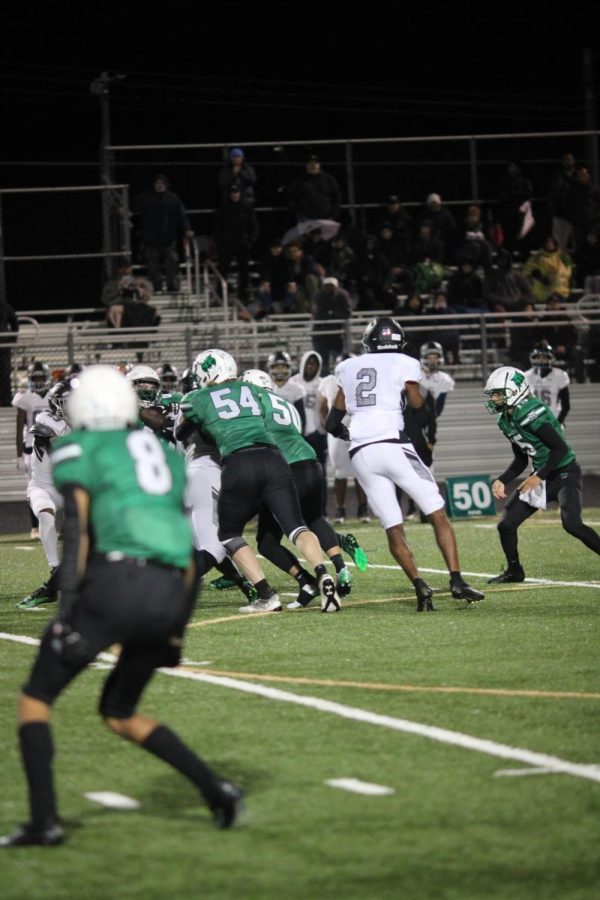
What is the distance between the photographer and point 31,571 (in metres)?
14.0

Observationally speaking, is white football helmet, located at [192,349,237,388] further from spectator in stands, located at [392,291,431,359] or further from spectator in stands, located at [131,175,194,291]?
spectator in stands, located at [131,175,194,291]

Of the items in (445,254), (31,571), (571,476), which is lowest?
(31,571)

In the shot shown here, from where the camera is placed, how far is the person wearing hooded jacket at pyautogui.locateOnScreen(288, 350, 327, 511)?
18.3m

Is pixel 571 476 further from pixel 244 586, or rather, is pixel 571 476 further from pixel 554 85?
pixel 554 85

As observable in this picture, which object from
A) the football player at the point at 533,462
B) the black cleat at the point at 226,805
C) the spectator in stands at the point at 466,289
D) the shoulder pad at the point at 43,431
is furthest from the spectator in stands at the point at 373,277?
the black cleat at the point at 226,805

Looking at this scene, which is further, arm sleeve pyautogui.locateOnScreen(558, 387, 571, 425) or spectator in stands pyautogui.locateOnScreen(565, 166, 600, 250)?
spectator in stands pyautogui.locateOnScreen(565, 166, 600, 250)

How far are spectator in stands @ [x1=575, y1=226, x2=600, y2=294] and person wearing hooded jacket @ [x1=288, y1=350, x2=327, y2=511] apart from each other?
6.36m

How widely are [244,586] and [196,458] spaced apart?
3.48ft

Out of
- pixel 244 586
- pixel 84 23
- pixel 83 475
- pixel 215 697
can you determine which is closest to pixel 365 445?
pixel 244 586

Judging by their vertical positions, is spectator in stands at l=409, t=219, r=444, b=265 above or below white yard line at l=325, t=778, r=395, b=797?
above

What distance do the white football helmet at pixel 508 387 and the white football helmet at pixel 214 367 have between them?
2115 millimetres

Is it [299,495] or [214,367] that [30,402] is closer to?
[299,495]

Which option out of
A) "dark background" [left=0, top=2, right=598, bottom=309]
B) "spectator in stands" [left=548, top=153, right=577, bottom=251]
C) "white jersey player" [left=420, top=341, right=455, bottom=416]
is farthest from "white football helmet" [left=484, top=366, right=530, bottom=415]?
"dark background" [left=0, top=2, right=598, bottom=309]

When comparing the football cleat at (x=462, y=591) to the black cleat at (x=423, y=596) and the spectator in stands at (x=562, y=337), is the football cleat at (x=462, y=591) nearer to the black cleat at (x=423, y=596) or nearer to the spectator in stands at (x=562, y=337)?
the black cleat at (x=423, y=596)
